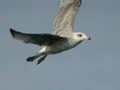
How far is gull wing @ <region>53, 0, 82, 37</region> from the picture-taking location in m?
24.2

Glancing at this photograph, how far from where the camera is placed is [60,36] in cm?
2236

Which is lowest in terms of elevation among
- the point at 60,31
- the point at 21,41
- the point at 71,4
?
the point at 21,41

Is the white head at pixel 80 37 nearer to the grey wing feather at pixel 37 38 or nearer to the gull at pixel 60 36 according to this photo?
the gull at pixel 60 36

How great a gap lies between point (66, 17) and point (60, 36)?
3173 mm

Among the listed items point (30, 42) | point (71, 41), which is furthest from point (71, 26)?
point (30, 42)

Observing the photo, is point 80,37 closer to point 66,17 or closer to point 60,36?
point 60,36

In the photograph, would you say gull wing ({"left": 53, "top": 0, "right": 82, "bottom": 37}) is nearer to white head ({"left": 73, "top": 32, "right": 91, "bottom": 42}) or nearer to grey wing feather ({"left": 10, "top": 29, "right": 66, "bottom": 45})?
white head ({"left": 73, "top": 32, "right": 91, "bottom": 42})

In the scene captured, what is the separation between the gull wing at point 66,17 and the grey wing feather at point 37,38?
1511 millimetres

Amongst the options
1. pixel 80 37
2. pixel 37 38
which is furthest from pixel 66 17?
pixel 37 38

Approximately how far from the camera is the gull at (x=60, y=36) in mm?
20844

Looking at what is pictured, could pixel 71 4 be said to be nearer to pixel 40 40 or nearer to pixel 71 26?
pixel 71 26

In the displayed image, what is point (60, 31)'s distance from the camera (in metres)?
24.2

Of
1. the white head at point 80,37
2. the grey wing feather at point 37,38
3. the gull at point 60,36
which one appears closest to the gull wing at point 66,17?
the gull at point 60,36

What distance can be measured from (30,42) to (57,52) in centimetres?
181
